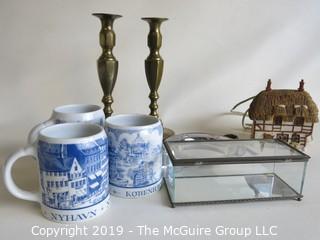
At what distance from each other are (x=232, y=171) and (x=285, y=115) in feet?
0.59

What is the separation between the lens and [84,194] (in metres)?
0.38

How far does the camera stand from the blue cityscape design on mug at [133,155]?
1.38 ft

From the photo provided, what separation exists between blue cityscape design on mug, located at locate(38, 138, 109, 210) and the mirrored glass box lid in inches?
4.6

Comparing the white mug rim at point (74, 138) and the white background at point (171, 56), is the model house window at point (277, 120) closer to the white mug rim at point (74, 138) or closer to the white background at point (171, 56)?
the white background at point (171, 56)

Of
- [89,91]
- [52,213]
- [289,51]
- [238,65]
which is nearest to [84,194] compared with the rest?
[52,213]

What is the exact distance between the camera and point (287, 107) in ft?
1.95

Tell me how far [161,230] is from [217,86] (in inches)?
20.9

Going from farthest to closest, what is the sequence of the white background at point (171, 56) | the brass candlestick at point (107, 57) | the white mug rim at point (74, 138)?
the white background at point (171, 56) → the brass candlestick at point (107, 57) → the white mug rim at point (74, 138)

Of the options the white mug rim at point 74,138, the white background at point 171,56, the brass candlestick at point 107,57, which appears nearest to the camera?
the white mug rim at point 74,138

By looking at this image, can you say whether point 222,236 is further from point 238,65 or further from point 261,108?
point 238,65

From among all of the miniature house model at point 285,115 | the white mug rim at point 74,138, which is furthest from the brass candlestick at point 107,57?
the miniature house model at point 285,115

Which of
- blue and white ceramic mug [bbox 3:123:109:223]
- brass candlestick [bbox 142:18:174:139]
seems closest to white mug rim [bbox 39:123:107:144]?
blue and white ceramic mug [bbox 3:123:109:223]

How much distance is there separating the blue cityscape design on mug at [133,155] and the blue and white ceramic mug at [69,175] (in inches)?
1.1

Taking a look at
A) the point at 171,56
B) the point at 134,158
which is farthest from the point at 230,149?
the point at 171,56
